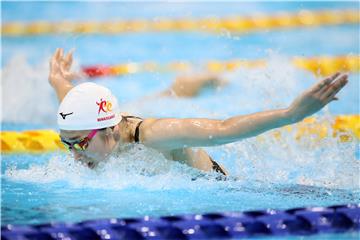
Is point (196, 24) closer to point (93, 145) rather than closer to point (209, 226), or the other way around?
point (93, 145)

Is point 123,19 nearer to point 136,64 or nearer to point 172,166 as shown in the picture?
point 136,64

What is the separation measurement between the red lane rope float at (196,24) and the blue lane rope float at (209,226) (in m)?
6.19

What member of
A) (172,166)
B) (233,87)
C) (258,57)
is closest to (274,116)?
(172,166)

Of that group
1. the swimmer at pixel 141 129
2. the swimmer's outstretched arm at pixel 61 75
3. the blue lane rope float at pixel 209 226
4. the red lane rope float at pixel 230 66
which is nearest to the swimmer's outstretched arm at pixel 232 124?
the swimmer at pixel 141 129

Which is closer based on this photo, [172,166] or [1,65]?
[172,166]

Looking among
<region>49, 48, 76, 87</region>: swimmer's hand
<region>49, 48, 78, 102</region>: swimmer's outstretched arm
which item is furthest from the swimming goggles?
<region>49, 48, 76, 87</region>: swimmer's hand

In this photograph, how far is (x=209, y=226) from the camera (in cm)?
278

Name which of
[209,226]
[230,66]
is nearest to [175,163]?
[209,226]

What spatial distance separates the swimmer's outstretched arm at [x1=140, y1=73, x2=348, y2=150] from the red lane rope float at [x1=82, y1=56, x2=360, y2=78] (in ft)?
12.7

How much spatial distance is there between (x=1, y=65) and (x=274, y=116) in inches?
210

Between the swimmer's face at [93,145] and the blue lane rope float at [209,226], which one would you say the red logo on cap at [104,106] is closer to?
the swimmer's face at [93,145]

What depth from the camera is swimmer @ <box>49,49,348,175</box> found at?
2941 millimetres

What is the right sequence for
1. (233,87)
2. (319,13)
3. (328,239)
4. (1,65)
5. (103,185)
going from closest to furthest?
1. (328,239)
2. (103,185)
3. (233,87)
4. (1,65)
5. (319,13)

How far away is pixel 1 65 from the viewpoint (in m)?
7.67
